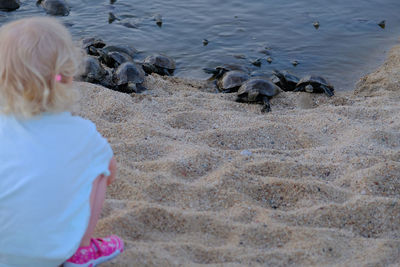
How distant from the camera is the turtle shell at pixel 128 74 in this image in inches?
208

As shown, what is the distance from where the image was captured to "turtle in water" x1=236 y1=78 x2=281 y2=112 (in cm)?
514

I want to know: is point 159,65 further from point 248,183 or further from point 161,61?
point 248,183

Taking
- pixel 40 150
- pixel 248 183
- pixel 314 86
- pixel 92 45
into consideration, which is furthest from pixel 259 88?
pixel 40 150

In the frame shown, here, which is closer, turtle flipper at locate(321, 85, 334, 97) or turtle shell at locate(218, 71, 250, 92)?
turtle flipper at locate(321, 85, 334, 97)

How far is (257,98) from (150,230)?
2.75 meters

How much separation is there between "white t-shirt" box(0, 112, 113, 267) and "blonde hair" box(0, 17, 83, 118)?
0.23ft

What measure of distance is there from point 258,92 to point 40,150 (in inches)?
133

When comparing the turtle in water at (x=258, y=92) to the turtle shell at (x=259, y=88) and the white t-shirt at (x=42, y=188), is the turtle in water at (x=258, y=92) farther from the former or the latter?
the white t-shirt at (x=42, y=188)

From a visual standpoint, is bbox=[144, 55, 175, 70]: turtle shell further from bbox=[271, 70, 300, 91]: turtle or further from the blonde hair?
the blonde hair

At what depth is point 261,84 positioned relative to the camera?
5316 millimetres

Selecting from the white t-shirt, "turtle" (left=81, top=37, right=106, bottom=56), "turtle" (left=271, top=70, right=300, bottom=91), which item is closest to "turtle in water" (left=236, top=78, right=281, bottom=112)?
"turtle" (left=271, top=70, right=300, bottom=91)

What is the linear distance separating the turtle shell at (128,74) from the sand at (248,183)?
567 mm

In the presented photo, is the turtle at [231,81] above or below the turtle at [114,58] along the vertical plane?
below

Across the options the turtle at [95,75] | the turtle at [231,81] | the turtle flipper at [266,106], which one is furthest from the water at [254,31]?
the turtle flipper at [266,106]
